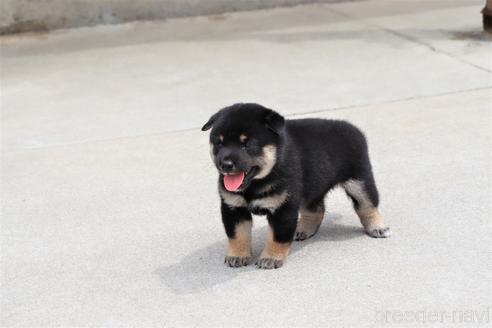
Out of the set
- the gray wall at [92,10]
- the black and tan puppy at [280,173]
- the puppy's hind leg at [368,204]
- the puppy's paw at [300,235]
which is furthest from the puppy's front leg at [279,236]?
the gray wall at [92,10]

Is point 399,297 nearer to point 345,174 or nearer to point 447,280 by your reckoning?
point 447,280

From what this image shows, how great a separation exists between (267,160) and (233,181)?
192mm

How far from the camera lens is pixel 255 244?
182 inches

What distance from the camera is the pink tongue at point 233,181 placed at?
4.00m

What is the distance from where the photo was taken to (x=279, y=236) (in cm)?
420

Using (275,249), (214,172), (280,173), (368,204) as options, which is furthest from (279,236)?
(214,172)

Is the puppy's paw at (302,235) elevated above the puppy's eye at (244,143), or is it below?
below

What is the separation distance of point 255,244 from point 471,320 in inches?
52.5

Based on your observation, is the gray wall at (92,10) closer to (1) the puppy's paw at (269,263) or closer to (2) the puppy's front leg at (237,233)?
(2) the puppy's front leg at (237,233)

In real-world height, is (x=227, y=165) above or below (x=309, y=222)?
above

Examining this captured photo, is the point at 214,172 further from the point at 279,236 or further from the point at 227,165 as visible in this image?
the point at 227,165

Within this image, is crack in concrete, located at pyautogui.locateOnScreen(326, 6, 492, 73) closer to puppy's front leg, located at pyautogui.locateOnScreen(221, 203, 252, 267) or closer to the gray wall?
the gray wall

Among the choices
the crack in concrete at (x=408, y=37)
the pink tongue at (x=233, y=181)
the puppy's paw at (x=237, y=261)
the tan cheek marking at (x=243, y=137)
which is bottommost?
the puppy's paw at (x=237, y=261)

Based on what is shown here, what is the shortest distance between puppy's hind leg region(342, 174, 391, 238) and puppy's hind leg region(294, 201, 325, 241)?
0.19 metres
